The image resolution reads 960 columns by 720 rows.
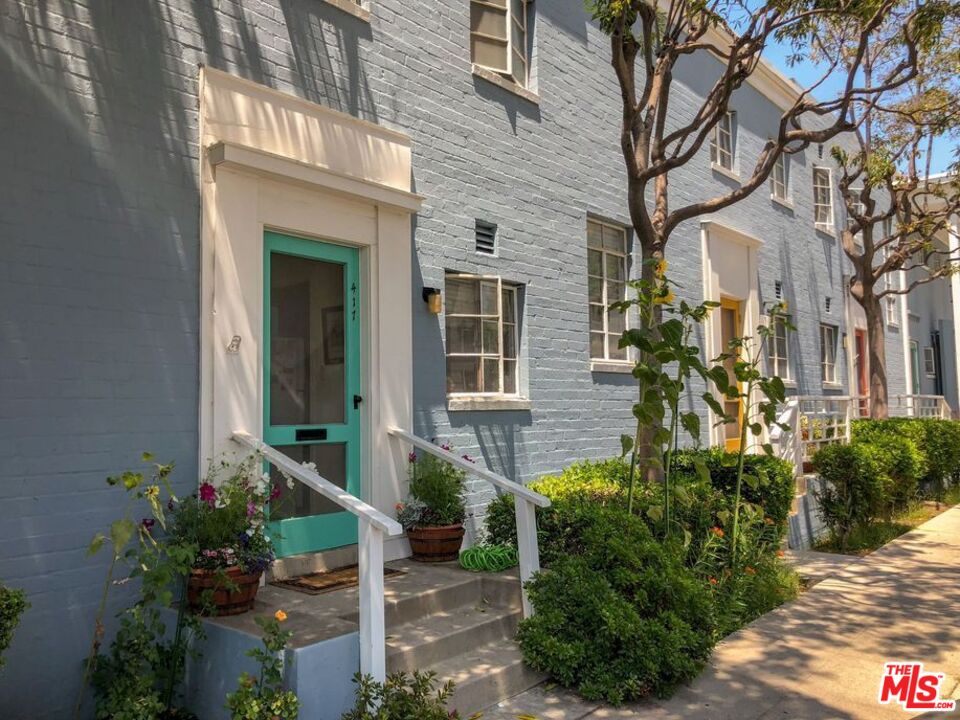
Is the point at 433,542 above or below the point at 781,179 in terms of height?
below

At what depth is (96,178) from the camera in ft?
14.9

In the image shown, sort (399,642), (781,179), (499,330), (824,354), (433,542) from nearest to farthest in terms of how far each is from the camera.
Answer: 1. (399,642)
2. (433,542)
3. (499,330)
4. (781,179)
5. (824,354)

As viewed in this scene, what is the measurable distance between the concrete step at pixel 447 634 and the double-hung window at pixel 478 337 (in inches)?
87.5

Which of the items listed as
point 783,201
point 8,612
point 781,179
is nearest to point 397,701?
point 8,612

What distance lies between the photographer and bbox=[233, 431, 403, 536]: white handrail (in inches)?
159

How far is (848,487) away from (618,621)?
6.12m

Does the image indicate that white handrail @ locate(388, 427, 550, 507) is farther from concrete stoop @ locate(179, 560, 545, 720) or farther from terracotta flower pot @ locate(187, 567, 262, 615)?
terracotta flower pot @ locate(187, 567, 262, 615)

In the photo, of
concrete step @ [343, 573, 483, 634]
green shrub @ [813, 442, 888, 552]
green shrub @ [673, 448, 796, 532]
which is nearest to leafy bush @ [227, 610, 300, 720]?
concrete step @ [343, 573, 483, 634]

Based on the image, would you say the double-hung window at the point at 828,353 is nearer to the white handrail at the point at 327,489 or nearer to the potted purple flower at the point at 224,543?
the white handrail at the point at 327,489

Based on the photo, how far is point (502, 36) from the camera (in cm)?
781

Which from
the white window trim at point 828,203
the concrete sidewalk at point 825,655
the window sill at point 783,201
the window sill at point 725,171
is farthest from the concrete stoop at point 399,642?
the white window trim at point 828,203

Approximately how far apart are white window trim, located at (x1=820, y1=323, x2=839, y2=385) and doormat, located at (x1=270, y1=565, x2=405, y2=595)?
37.6 feet

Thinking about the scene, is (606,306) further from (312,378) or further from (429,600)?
(429,600)

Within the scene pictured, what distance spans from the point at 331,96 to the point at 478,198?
1.73 meters
